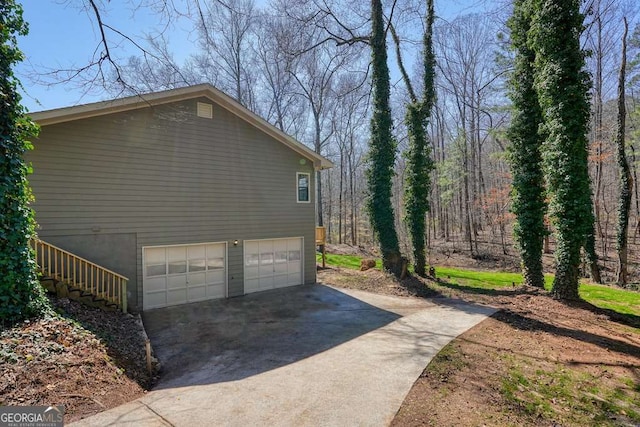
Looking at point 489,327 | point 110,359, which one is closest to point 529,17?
point 489,327

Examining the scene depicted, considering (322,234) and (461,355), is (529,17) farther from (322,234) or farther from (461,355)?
(322,234)

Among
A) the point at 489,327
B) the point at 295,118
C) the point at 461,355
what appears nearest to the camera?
the point at 461,355

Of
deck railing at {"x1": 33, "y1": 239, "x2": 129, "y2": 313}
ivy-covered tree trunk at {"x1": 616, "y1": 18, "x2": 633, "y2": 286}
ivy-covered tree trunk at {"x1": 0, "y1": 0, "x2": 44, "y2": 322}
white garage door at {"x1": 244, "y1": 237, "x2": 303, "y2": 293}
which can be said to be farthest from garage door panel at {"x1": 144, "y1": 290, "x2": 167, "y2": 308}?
ivy-covered tree trunk at {"x1": 616, "y1": 18, "x2": 633, "y2": 286}

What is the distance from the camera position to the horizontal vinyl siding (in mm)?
7906

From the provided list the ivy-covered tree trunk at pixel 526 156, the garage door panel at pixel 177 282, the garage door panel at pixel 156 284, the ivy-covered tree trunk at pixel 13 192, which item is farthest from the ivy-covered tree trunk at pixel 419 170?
the ivy-covered tree trunk at pixel 13 192

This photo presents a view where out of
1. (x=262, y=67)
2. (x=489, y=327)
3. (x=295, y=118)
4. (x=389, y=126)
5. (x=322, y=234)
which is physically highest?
(x=262, y=67)

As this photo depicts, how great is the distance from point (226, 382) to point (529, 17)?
11.9 m

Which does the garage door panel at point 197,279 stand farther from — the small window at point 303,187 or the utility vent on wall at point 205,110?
the utility vent on wall at point 205,110

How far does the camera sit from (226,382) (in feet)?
16.0

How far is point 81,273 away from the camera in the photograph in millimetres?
7586

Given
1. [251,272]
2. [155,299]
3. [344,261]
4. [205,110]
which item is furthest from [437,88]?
[155,299]

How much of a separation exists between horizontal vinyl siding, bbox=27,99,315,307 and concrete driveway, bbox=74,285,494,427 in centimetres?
240

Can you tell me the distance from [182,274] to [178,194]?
2366 mm

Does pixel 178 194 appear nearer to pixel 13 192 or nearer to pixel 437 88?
pixel 13 192
